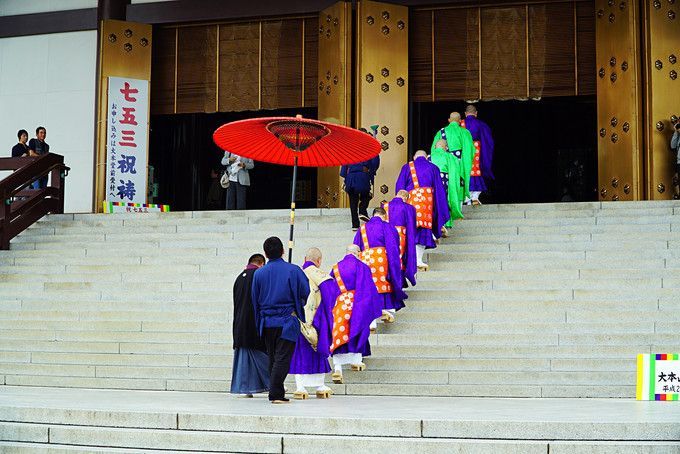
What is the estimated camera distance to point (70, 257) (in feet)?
44.2

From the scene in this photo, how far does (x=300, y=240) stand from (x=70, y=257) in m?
3.05

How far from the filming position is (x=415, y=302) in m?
10.9

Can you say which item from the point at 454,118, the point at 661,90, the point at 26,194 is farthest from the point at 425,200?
the point at 26,194

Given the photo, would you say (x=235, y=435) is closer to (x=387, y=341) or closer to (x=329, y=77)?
(x=387, y=341)

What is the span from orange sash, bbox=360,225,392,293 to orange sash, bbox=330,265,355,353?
1.00 meters

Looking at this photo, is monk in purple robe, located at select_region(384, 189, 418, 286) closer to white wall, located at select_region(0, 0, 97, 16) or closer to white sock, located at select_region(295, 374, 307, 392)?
A: white sock, located at select_region(295, 374, 307, 392)

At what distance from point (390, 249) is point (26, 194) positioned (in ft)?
23.0

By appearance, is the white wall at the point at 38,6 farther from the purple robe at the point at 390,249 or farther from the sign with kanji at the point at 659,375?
the sign with kanji at the point at 659,375

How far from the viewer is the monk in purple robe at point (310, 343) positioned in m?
8.41

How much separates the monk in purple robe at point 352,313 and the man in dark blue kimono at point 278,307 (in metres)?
0.97

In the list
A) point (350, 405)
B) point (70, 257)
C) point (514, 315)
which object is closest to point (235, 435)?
point (350, 405)

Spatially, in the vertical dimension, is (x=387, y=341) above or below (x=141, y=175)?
below

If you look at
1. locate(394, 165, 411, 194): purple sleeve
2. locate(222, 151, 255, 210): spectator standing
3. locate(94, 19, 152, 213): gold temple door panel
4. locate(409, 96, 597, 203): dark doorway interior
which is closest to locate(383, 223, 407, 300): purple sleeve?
locate(394, 165, 411, 194): purple sleeve

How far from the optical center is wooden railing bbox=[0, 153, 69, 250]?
556 inches
